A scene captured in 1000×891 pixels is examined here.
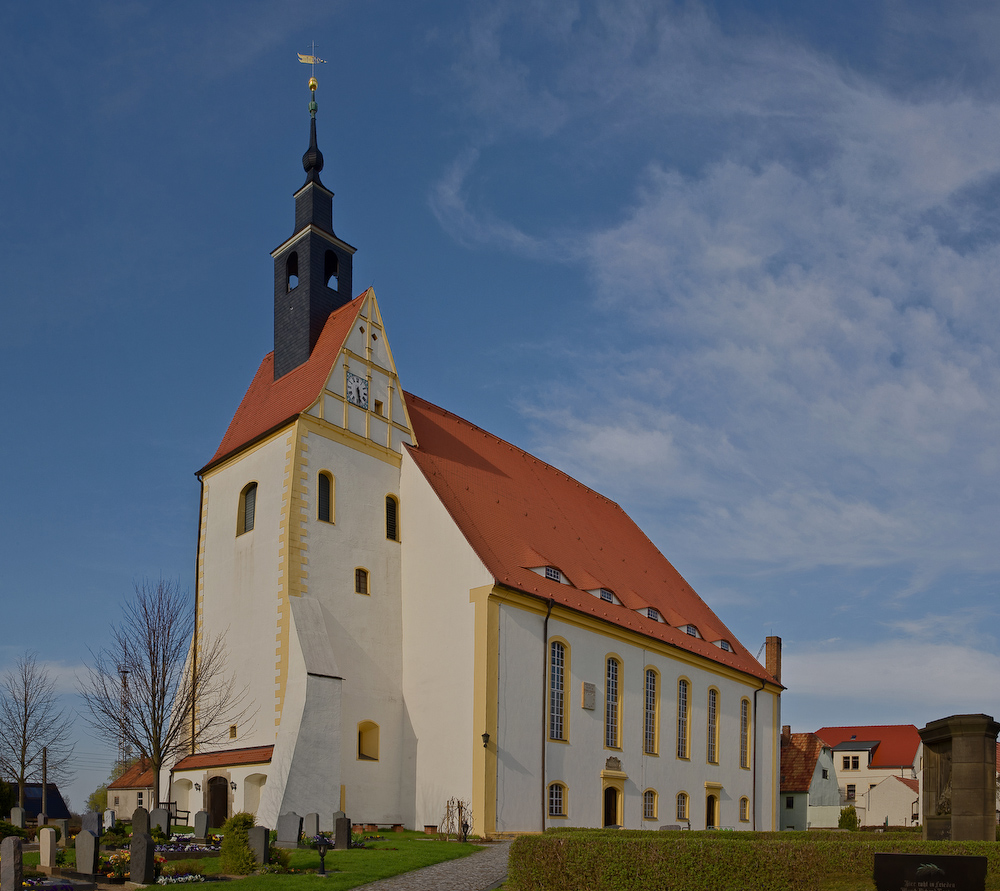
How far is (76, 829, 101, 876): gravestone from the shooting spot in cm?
1675

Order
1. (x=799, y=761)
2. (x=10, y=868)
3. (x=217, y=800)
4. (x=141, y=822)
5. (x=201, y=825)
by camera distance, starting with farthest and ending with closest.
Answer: (x=799, y=761) → (x=217, y=800) → (x=201, y=825) → (x=141, y=822) → (x=10, y=868)

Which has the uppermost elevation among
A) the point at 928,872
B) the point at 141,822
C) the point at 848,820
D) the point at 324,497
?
the point at 324,497

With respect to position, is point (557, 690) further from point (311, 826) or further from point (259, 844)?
point (259, 844)

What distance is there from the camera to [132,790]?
154ft

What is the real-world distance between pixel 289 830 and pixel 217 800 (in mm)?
5670

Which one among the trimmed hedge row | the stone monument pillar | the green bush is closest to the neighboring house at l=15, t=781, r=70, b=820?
the green bush

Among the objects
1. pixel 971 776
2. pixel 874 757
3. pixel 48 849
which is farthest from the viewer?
pixel 874 757

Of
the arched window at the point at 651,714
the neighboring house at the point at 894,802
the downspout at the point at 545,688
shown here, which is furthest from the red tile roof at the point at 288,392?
the neighboring house at the point at 894,802

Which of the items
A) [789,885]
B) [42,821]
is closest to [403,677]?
[42,821]

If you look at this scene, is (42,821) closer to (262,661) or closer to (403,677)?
(262,661)

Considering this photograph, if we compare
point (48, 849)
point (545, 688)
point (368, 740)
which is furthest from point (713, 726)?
point (48, 849)

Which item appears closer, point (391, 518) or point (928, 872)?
point (928, 872)

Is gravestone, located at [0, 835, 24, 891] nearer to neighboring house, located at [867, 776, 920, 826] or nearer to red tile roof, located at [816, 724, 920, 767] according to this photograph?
neighboring house, located at [867, 776, 920, 826]

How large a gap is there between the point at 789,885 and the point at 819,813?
1584 inches
